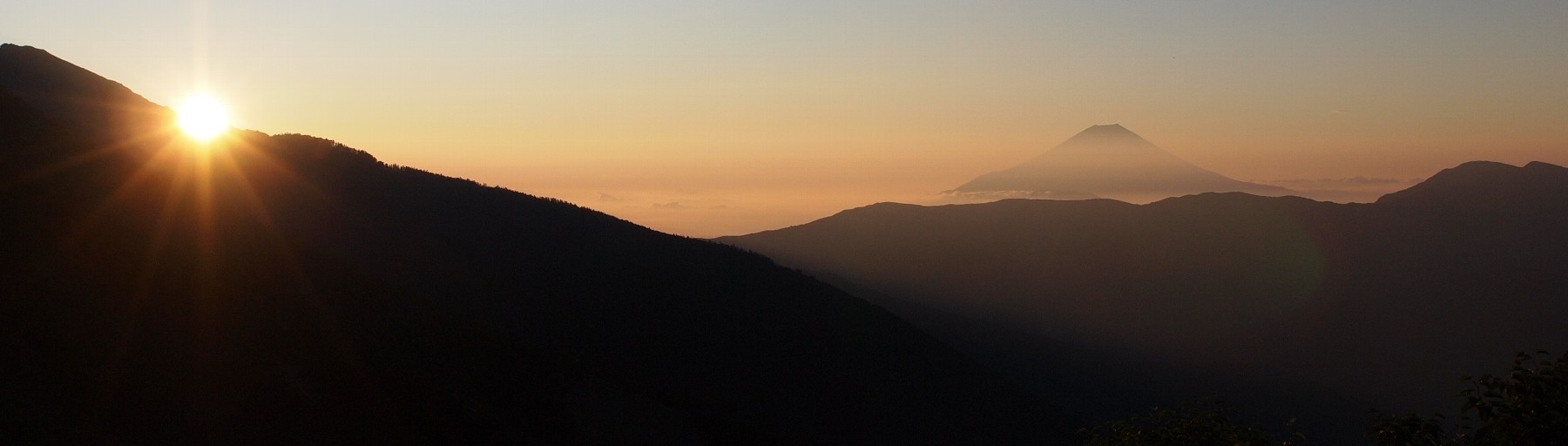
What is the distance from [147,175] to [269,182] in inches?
671

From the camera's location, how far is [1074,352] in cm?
12125

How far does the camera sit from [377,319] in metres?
27.3

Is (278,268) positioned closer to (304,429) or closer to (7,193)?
(7,193)

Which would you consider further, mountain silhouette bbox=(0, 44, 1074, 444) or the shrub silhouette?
mountain silhouette bbox=(0, 44, 1074, 444)

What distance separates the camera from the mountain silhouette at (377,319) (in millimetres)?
19141

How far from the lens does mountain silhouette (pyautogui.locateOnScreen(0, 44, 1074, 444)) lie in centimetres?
1914

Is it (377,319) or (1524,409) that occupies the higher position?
(1524,409)

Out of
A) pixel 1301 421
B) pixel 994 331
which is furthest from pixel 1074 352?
pixel 1301 421

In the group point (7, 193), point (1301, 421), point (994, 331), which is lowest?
point (1301, 421)

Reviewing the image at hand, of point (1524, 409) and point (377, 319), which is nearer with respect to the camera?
point (1524, 409)

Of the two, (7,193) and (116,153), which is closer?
(7,193)

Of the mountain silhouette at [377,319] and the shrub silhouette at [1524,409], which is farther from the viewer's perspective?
the mountain silhouette at [377,319]

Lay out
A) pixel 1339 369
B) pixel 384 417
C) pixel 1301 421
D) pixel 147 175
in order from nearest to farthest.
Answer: pixel 384 417 < pixel 147 175 < pixel 1301 421 < pixel 1339 369

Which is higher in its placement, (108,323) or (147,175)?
(147,175)
